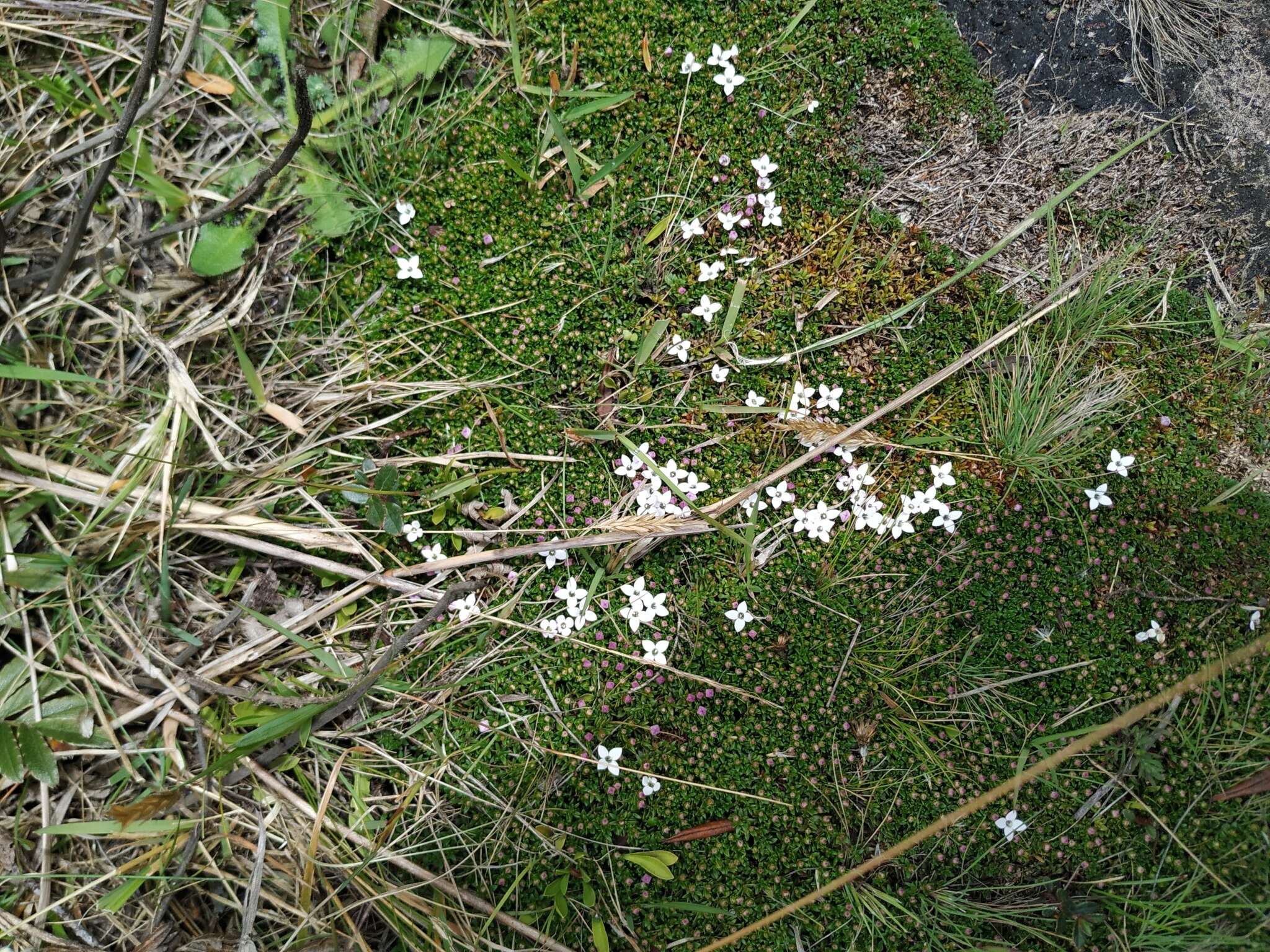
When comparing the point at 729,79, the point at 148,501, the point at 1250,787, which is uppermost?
the point at 729,79

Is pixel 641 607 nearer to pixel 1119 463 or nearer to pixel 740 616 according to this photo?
pixel 740 616

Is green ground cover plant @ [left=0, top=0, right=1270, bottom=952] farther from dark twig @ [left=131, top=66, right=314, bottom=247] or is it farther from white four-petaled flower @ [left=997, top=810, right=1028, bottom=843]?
dark twig @ [left=131, top=66, right=314, bottom=247]

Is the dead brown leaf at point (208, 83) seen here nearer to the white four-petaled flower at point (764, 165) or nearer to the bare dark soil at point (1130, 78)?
the white four-petaled flower at point (764, 165)

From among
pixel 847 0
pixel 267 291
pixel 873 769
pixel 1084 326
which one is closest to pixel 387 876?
pixel 873 769

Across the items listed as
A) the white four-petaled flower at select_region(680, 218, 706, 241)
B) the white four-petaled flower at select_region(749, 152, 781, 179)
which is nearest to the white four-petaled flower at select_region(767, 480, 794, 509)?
the white four-petaled flower at select_region(680, 218, 706, 241)

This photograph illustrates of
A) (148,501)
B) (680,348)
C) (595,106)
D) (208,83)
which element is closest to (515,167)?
(595,106)

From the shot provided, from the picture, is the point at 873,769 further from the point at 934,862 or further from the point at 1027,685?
the point at 1027,685

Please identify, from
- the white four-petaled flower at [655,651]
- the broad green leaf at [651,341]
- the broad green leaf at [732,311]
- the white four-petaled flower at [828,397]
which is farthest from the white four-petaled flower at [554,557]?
the white four-petaled flower at [828,397]

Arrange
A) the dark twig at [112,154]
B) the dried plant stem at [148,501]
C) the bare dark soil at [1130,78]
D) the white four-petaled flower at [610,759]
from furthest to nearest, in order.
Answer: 1. the bare dark soil at [1130,78]
2. the dried plant stem at [148,501]
3. the white four-petaled flower at [610,759]
4. the dark twig at [112,154]
